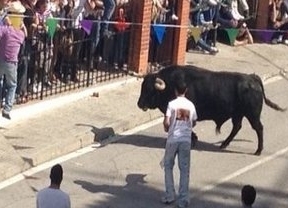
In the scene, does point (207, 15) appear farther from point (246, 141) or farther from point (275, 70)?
point (246, 141)

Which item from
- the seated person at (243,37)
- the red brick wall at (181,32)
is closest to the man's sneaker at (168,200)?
the red brick wall at (181,32)

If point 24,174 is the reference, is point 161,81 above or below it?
above

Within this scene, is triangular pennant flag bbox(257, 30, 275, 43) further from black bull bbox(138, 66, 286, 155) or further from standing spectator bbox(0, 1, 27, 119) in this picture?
standing spectator bbox(0, 1, 27, 119)

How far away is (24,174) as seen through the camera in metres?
14.9

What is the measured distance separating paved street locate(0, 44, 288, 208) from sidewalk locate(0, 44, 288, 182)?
14 millimetres

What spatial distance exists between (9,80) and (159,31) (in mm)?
5216

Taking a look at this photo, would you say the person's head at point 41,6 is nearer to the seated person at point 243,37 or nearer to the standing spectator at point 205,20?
the standing spectator at point 205,20

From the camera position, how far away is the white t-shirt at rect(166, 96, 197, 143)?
13.5 m

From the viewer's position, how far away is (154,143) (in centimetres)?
1698

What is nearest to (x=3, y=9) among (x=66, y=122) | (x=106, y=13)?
(x=66, y=122)

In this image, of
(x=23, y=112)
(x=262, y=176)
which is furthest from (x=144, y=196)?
(x=23, y=112)

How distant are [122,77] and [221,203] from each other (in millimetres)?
6470

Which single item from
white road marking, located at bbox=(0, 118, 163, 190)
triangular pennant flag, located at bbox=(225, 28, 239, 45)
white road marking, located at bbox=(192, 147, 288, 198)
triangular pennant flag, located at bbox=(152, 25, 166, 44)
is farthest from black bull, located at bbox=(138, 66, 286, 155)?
triangular pennant flag, located at bbox=(225, 28, 239, 45)

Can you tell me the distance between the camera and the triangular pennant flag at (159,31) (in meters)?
20.8
